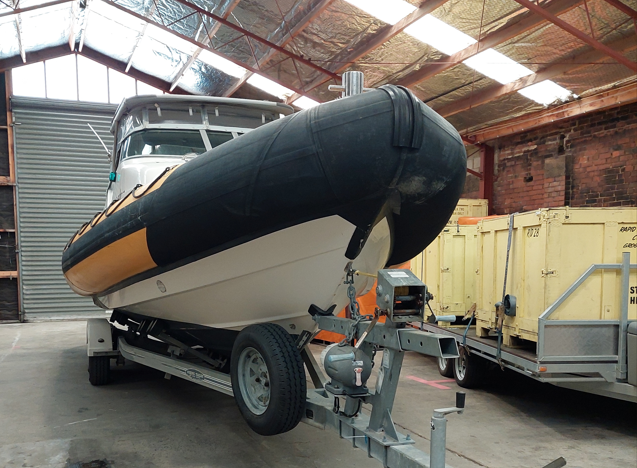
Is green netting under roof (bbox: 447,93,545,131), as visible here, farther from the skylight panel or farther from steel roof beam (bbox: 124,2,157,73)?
steel roof beam (bbox: 124,2,157,73)

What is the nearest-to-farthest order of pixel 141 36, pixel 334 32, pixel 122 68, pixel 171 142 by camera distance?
pixel 171 142 < pixel 334 32 < pixel 141 36 < pixel 122 68

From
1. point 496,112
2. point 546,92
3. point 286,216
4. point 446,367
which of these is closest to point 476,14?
point 546,92

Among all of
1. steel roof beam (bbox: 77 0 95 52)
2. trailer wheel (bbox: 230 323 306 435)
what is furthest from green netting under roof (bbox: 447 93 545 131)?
steel roof beam (bbox: 77 0 95 52)

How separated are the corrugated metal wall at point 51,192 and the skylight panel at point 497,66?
8654mm

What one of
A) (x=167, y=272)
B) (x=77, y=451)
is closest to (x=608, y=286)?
(x=167, y=272)

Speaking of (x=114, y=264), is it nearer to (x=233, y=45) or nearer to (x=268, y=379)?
(x=268, y=379)

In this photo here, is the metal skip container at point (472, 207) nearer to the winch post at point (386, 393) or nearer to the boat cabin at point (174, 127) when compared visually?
the boat cabin at point (174, 127)

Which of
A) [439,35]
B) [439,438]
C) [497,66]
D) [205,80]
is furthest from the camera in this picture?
[205,80]

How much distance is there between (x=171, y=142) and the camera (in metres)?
4.77

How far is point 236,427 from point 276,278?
56.8 inches

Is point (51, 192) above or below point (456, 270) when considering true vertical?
above

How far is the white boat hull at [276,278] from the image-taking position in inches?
121

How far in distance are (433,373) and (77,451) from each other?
12.8 feet

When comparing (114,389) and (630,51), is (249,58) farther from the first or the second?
(114,389)
